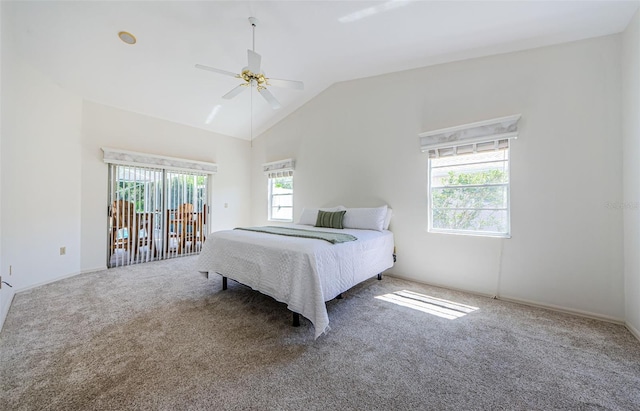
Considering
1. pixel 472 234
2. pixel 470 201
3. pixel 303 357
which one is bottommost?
pixel 303 357

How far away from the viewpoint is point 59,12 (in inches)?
97.6

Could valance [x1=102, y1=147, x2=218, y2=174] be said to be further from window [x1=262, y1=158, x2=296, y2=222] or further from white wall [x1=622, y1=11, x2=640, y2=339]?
white wall [x1=622, y1=11, x2=640, y2=339]

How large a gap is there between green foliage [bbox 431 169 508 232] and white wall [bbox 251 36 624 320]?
0.17 m

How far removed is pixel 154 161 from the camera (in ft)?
14.7

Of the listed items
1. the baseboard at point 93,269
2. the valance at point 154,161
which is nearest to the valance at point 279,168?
the valance at point 154,161

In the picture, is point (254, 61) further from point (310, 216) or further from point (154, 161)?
point (154, 161)

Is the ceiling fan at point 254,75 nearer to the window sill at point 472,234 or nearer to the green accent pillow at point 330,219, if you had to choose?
the green accent pillow at point 330,219

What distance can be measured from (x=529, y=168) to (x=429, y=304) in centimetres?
192

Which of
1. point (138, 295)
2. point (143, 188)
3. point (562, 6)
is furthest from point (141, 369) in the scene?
point (562, 6)

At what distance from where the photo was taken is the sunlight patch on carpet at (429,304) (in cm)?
245

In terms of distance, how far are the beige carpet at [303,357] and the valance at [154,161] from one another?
91.2 inches

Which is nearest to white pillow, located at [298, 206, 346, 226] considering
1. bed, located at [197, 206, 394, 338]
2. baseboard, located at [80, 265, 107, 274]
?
bed, located at [197, 206, 394, 338]

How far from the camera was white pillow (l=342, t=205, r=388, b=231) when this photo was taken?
11.5ft

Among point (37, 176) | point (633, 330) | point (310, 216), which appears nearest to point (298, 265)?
point (310, 216)
